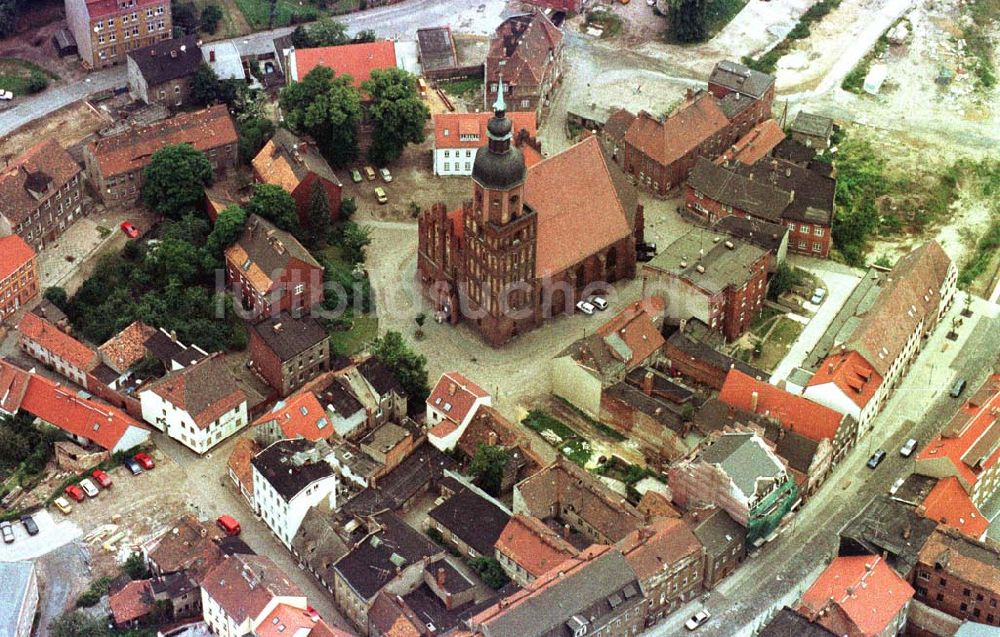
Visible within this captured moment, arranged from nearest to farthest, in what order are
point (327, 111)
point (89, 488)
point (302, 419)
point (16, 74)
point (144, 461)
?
1. point (89, 488)
2. point (144, 461)
3. point (302, 419)
4. point (327, 111)
5. point (16, 74)

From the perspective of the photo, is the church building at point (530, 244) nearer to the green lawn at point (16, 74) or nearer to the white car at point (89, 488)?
the white car at point (89, 488)

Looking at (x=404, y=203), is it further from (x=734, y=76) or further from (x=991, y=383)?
(x=991, y=383)

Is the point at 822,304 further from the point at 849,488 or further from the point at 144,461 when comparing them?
the point at 144,461

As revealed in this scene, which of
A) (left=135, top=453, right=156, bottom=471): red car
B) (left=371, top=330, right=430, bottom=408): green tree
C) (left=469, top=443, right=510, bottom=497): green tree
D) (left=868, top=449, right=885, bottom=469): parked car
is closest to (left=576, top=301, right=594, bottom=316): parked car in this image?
(left=371, top=330, right=430, bottom=408): green tree

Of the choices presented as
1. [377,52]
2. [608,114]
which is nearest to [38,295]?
[377,52]

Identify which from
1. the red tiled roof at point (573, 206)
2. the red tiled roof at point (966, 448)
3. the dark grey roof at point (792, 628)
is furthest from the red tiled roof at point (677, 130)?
the dark grey roof at point (792, 628)

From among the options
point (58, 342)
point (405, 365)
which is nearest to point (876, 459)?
point (405, 365)
